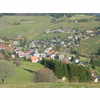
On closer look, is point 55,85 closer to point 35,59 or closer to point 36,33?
point 35,59

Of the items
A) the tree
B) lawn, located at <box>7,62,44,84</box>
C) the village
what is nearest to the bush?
the village

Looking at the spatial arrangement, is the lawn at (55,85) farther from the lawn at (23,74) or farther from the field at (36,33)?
the lawn at (23,74)

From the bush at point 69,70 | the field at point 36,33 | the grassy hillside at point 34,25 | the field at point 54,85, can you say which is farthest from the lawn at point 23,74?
the grassy hillside at point 34,25

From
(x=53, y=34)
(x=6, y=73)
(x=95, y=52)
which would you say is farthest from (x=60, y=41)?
(x=6, y=73)

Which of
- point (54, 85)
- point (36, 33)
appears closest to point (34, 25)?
point (36, 33)

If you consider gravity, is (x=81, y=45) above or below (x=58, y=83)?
above
